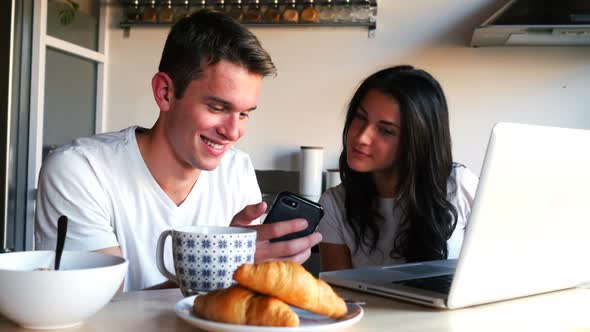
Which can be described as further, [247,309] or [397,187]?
[397,187]

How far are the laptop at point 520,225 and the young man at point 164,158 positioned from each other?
0.47 meters

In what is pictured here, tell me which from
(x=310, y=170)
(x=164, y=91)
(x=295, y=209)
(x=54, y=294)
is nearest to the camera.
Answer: (x=54, y=294)

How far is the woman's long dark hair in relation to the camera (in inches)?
68.4

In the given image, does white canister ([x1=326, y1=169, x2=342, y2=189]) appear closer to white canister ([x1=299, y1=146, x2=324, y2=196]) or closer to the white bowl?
white canister ([x1=299, y1=146, x2=324, y2=196])

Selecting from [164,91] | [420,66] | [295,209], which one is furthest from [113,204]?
[420,66]

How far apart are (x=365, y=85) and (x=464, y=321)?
1.09m

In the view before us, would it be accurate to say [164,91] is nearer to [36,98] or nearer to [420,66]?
[36,98]

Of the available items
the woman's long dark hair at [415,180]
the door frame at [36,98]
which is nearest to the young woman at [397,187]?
the woman's long dark hair at [415,180]

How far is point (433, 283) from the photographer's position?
1.02 metres

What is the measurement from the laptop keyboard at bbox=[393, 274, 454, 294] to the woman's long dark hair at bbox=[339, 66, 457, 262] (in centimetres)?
65

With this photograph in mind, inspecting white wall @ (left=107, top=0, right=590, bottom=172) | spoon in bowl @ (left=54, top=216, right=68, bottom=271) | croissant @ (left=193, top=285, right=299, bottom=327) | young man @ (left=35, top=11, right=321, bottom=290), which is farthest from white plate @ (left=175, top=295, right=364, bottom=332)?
white wall @ (left=107, top=0, right=590, bottom=172)

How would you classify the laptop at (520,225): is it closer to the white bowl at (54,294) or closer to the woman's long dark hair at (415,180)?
the white bowl at (54,294)

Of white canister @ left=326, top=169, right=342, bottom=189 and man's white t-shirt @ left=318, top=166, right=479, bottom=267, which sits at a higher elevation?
man's white t-shirt @ left=318, top=166, right=479, bottom=267

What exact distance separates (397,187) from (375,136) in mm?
166
